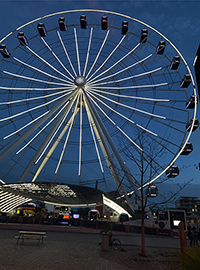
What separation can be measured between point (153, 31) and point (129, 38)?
2.80m

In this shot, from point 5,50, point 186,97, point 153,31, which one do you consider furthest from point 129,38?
point 5,50

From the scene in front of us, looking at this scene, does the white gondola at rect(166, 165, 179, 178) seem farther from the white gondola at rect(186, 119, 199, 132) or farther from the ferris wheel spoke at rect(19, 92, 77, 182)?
the ferris wheel spoke at rect(19, 92, 77, 182)

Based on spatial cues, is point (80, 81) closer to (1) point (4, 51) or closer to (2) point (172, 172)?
(1) point (4, 51)

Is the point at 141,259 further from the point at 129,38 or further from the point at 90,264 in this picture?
the point at 129,38

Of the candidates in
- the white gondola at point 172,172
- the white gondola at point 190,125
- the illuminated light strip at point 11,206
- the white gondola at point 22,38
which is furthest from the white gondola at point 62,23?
the illuminated light strip at point 11,206

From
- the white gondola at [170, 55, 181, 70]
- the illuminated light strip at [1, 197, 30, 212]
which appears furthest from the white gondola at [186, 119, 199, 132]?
the illuminated light strip at [1, 197, 30, 212]

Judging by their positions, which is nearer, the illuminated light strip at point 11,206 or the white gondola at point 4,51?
the white gondola at point 4,51

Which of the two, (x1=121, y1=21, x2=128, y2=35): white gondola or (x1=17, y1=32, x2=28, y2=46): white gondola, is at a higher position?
(x1=121, y1=21, x2=128, y2=35): white gondola

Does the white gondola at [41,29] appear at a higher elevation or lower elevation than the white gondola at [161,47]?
higher

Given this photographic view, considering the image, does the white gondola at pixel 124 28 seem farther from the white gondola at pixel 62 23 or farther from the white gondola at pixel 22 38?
the white gondola at pixel 22 38

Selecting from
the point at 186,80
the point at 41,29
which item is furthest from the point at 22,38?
the point at 186,80

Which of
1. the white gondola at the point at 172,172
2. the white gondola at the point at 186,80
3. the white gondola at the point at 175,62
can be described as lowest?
the white gondola at the point at 172,172

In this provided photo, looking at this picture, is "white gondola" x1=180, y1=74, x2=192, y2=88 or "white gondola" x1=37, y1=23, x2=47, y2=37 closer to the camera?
"white gondola" x1=180, y1=74, x2=192, y2=88

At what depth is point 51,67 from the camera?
81.5 ft
